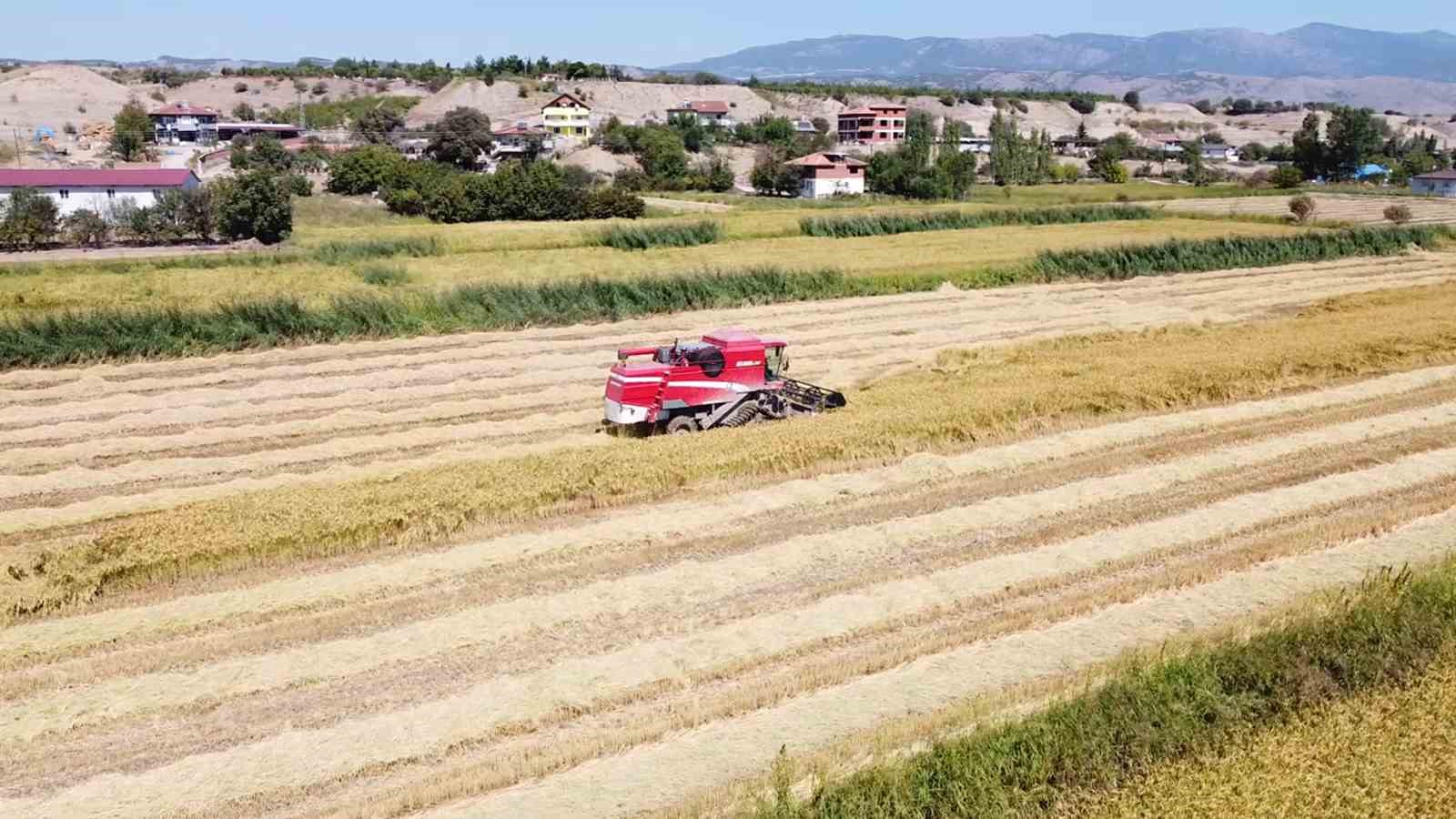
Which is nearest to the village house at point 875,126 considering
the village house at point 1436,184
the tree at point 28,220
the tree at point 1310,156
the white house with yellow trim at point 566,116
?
the white house with yellow trim at point 566,116

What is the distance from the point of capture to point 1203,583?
16297 mm

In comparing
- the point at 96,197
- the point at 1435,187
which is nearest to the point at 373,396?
the point at 96,197

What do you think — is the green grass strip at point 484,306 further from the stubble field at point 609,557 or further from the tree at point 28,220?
the tree at point 28,220

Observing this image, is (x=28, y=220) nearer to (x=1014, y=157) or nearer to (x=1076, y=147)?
(x=1014, y=157)

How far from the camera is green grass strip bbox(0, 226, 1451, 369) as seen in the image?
31.3 m

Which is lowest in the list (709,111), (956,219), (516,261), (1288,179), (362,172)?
(516,261)

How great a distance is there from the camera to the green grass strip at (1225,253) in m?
49.4

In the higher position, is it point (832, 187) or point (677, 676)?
point (832, 187)

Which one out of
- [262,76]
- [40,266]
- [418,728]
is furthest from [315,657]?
[262,76]

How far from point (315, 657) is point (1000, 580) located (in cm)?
923

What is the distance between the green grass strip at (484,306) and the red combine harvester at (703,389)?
13.6m

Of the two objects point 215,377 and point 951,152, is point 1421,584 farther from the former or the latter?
point 951,152

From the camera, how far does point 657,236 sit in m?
59.8

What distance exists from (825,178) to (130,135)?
217 feet
